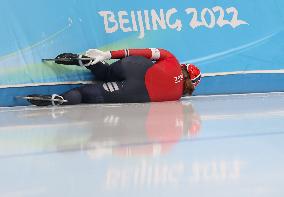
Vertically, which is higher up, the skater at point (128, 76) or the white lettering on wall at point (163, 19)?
the white lettering on wall at point (163, 19)

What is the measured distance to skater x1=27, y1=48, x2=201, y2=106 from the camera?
2893mm

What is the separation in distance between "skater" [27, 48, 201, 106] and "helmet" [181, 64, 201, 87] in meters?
0.10

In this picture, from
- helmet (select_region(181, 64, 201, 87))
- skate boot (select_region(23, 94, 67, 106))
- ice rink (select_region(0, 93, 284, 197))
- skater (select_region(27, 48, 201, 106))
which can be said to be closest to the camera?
ice rink (select_region(0, 93, 284, 197))

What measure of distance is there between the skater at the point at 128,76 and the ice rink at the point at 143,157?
3.34ft

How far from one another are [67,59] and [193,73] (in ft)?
2.76

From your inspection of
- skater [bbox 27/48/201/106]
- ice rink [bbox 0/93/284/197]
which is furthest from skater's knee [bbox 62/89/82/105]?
ice rink [bbox 0/93/284/197]

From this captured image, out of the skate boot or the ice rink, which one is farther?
the skate boot

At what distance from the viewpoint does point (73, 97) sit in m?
2.81

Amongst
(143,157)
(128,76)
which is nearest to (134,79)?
(128,76)

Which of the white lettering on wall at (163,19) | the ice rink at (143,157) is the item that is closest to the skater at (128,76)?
the white lettering on wall at (163,19)

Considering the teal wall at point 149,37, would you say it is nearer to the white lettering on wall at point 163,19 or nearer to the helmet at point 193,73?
the white lettering on wall at point 163,19

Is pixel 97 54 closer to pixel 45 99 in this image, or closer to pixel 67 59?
pixel 67 59

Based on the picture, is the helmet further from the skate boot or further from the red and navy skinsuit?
the skate boot

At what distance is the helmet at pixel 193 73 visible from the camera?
3107mm
